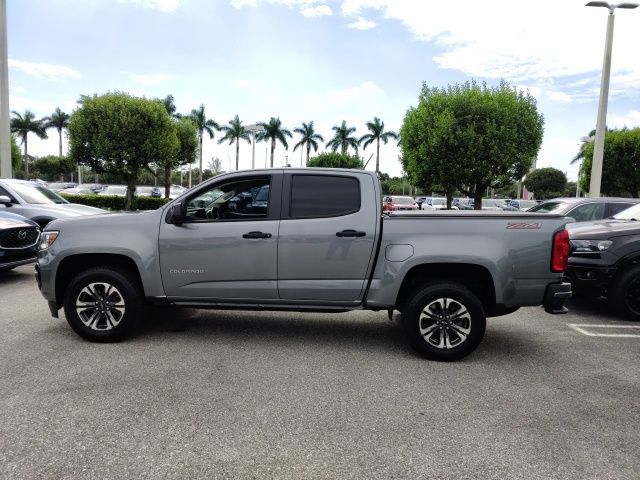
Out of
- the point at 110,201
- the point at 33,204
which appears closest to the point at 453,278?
the point at 33,204

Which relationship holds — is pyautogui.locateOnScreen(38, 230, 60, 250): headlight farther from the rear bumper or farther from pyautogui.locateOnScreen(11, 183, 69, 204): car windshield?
pyautogui.locateOnScreen(11, 183, 69, 204): car windshield

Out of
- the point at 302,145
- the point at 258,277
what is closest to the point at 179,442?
the point at 258,277

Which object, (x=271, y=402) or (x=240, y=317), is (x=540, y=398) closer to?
(x=271, y=402)

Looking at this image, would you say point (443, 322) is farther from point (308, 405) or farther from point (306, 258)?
point (308, 405)

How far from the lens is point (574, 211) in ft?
30.3

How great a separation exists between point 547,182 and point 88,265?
6659 centimetres

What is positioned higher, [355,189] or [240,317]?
[355,189]

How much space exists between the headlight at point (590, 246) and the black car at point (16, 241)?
867 cm

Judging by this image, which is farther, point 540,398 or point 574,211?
point 574,211

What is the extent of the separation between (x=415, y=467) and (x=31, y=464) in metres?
2.26

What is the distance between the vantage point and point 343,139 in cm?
6256

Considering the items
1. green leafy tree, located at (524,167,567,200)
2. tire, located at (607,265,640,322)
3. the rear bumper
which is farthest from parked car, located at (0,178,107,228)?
green leafy tree, located at (524,167,567,200)

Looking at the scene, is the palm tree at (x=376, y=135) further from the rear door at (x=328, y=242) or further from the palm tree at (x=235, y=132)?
the rear door at (x=328, y=242)

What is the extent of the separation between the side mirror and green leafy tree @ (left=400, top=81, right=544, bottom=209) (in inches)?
775
